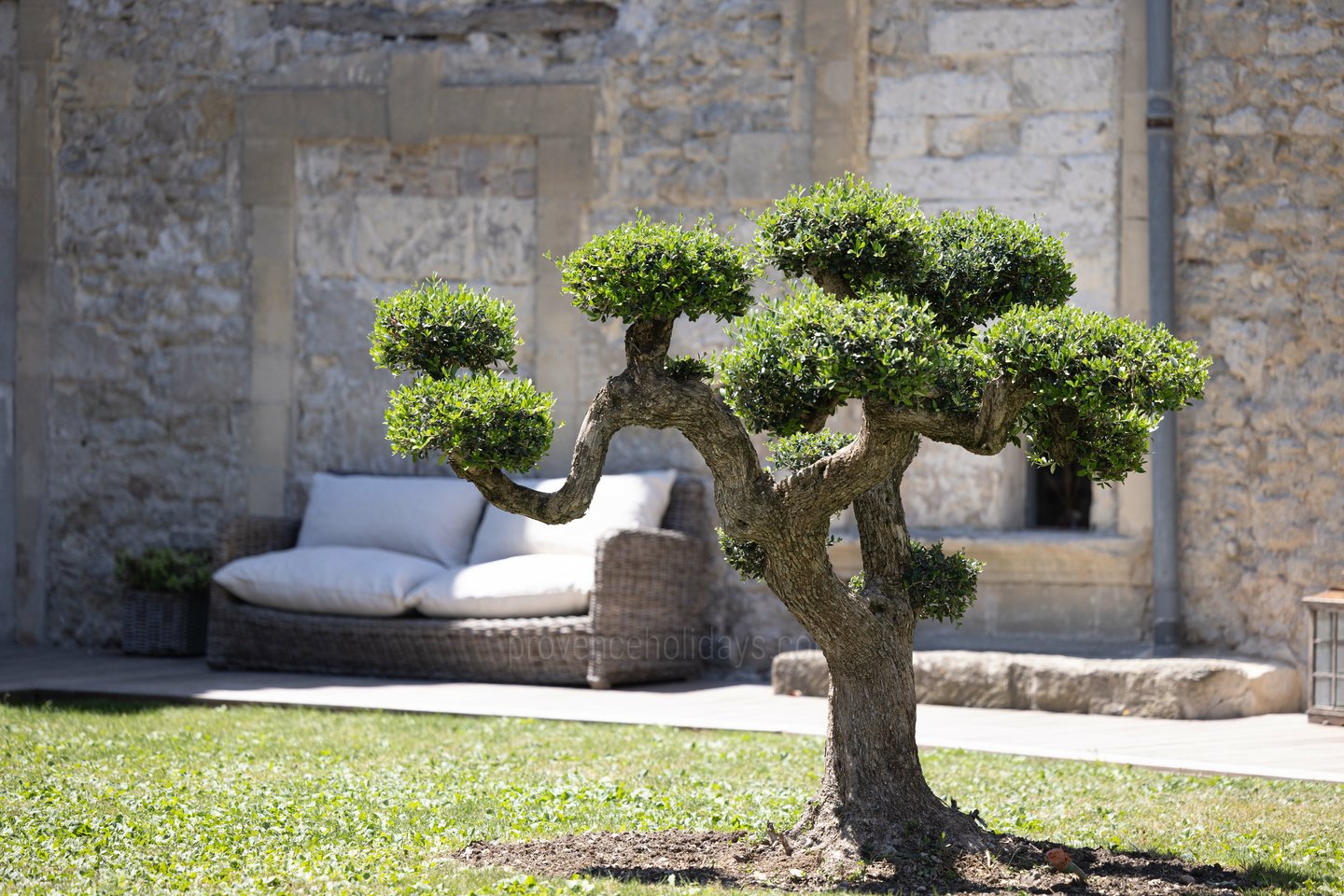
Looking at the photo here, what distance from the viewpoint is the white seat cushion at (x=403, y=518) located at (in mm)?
7156

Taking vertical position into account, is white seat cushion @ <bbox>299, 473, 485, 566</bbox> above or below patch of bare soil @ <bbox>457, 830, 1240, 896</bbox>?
above

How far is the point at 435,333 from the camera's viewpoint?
354 cm

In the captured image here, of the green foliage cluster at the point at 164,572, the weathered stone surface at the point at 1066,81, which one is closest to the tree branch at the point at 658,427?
the weathered stone surface at the point at 1066,81

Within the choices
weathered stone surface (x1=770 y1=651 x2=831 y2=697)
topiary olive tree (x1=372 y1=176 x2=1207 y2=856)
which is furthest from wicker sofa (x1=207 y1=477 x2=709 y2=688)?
topiary olive tree (x1=372 y1=176 x2=1207 y2=856)

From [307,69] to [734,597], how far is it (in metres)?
3.32

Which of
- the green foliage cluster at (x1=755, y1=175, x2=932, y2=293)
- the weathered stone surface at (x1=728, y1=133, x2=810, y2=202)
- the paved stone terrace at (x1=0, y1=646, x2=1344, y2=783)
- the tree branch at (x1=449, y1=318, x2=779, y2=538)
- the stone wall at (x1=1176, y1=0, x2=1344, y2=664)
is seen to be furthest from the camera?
the weathered stone surface at (x1=728, y1=133, x2=810, y2=202)

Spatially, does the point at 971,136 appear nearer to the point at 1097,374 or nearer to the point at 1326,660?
the point at 1326,660

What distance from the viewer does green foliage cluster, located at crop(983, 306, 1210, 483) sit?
304 centimetres

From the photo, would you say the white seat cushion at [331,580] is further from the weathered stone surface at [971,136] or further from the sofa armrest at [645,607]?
the weathered stone surface at [971,136]

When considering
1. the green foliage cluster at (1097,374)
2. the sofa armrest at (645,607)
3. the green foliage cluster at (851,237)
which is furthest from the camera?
the sofa armrest at (645,607)

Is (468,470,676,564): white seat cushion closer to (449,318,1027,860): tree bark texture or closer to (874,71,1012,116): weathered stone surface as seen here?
(874,71,1012,116): weathered stone surface

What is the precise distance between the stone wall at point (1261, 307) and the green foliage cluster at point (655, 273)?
3.53 metres

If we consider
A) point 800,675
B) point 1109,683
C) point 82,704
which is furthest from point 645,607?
point 82,704

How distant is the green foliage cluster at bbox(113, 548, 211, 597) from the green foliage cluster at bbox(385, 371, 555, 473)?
4.42 metres
